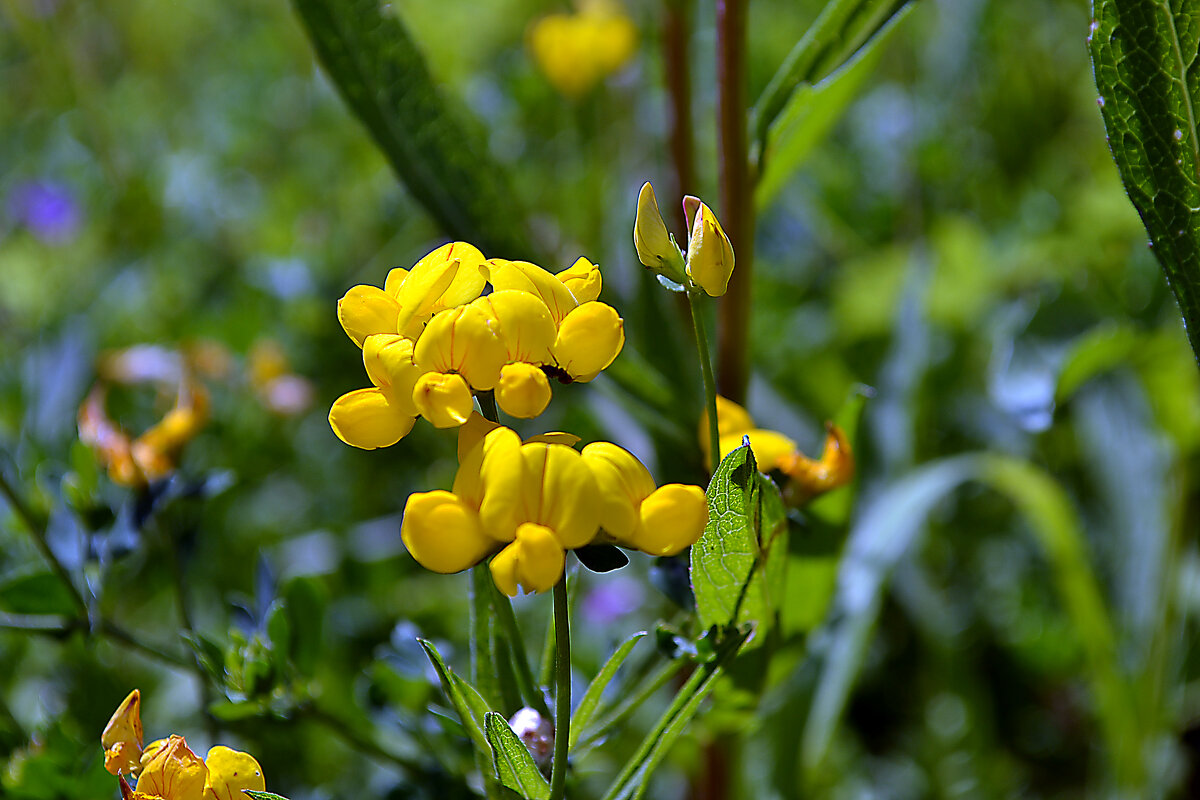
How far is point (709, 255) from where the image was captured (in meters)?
0.47

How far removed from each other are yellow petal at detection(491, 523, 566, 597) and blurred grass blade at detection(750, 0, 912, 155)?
38cm

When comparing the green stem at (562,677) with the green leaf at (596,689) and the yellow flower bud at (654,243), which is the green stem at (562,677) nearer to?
the green leaf at (596,689)

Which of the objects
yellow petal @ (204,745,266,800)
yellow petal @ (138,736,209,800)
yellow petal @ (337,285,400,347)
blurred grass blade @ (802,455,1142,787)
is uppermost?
yellow petal @ (337,285,400,347)

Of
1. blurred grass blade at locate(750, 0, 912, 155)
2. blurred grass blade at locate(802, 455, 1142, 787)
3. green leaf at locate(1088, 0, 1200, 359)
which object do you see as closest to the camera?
green leaf at locate(1088, 0, 1200, 359)

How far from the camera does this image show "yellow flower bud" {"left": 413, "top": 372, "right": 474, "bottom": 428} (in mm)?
438

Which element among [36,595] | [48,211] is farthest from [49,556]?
[48,211]

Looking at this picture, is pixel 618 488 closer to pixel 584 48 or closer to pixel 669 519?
pixel 669 519

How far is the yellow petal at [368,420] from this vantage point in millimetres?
467

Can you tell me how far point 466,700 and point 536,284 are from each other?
0.21 meters

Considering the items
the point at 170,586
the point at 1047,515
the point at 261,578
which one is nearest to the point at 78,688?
the point at 170,586

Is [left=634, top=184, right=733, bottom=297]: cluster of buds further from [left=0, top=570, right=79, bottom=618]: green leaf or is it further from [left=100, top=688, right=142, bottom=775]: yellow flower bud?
[left=0, top=570, right=79, bottom=618]: green leaf

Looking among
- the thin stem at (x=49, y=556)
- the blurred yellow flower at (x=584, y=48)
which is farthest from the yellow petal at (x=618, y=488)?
the blurred yellow flower at (x=584, y=48)

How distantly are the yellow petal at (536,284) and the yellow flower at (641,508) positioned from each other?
84mm

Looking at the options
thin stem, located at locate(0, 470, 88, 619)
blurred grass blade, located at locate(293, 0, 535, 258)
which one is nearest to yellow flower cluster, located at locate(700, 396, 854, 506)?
blurred grass blade, located at locate(293, 0, 535, 258)
